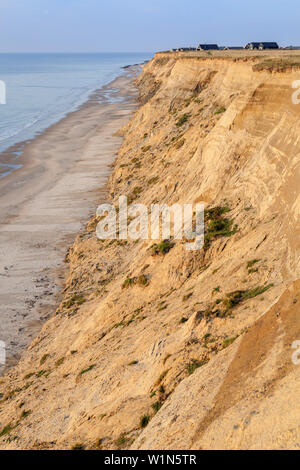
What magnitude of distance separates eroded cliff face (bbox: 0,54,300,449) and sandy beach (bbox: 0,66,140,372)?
4.08 ft

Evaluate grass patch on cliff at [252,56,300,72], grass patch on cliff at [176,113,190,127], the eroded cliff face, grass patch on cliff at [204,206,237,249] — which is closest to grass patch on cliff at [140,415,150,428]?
the eroded cliff face

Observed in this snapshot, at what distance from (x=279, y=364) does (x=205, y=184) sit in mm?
11832

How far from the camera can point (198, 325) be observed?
1159cm

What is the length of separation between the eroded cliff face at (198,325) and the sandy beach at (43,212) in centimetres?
124

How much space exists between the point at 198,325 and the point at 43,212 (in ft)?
70.2

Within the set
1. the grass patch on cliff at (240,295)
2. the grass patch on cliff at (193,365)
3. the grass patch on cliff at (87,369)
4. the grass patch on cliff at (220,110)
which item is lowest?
the grass patch on cliff at (87,369)

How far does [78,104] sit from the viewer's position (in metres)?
87.9

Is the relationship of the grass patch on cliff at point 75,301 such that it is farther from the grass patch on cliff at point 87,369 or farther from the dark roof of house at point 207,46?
the dark roof of house at point 207,46

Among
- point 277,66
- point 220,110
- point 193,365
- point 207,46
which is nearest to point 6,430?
point 193,365

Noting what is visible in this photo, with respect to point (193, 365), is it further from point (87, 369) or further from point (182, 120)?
point (182, 120)

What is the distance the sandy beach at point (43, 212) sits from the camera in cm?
2030

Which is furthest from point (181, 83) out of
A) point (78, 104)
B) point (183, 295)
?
point (78, 104)

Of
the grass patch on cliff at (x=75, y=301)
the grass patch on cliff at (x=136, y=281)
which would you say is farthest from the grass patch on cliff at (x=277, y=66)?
the grass patch on cliff at (x=75, y=301)

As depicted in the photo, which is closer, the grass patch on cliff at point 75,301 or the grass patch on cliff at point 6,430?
the grass patch on cliff at point 6,430
